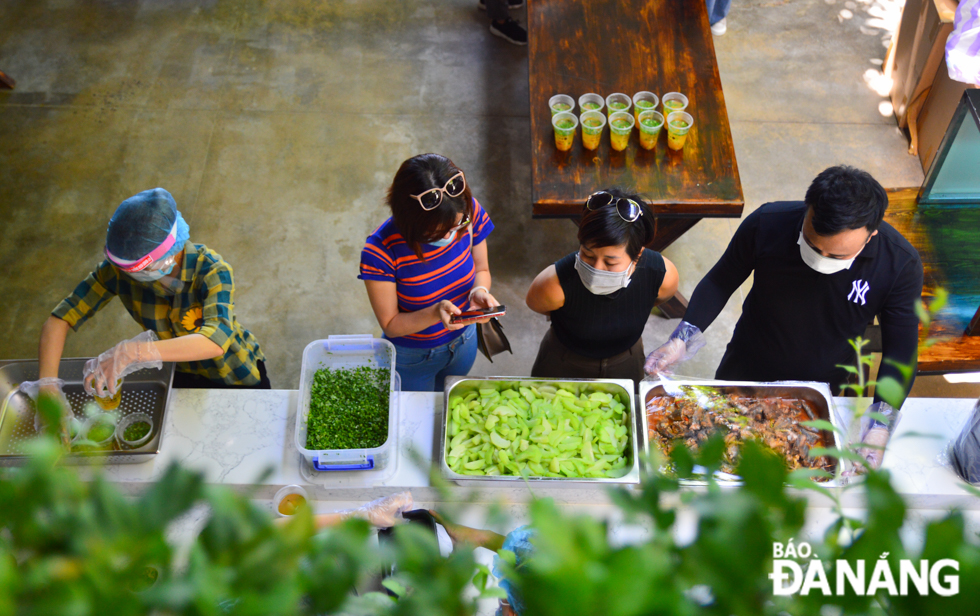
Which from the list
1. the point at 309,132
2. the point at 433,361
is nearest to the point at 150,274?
the point at 433,361

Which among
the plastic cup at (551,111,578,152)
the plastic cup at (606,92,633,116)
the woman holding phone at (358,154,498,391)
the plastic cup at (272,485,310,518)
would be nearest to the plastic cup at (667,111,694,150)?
the plastic cup at (606,92,633,116)

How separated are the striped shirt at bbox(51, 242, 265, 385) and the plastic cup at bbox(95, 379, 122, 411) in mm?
278

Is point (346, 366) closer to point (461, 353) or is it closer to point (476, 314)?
point (476, 314)

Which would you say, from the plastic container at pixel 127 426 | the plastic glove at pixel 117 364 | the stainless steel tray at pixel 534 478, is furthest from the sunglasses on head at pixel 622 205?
the plastic container at pixel 127 426

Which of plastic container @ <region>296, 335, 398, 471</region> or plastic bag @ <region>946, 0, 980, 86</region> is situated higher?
plastic bag @ <region>946, 0, 980, 86</region>

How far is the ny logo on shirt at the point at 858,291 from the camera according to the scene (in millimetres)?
2215

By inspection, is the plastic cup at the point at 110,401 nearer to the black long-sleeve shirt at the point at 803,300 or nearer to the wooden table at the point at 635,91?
the wooden table at the point at 635,91

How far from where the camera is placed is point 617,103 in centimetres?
346

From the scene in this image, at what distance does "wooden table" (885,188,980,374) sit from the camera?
2.84 metres

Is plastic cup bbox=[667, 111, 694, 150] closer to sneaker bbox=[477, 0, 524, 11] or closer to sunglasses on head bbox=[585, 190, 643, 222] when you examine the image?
sunglasses on head bbox=[585, 190, 643, 222]

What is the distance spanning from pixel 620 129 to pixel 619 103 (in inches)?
8.4

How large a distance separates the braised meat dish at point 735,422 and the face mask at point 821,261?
471 mm

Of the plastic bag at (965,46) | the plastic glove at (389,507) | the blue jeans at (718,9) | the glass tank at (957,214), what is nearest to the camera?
the plastic glove at (389,507)

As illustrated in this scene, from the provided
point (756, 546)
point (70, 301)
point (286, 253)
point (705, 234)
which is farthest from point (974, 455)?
point (286, 253)
